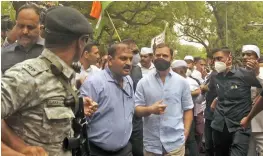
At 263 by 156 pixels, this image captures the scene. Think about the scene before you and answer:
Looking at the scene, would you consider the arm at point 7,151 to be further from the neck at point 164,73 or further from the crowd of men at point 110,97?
the neck at point 164,73

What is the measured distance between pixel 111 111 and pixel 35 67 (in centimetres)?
202

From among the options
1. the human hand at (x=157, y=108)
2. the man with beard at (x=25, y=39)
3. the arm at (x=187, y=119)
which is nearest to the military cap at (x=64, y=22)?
the man with beard at (x=25, y=39)

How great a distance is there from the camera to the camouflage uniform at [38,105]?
2266 millimetres

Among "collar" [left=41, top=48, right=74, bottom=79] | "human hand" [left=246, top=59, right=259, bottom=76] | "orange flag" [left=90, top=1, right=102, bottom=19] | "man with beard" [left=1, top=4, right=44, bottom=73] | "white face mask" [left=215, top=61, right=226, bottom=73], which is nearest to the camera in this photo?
"collar" [left=41, top=48, right=74, bottom=79]

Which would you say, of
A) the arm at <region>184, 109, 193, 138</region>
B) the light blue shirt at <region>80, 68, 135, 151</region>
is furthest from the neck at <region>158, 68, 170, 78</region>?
the light blue shirt at <region>80, 68, 135, 151</region>

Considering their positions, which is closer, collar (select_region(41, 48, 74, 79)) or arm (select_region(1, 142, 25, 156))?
arm (select_region(1, 142, 25, 156))

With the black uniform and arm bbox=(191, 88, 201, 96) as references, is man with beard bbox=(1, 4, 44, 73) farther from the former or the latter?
arm bbox=(191, 88, 201, 96)

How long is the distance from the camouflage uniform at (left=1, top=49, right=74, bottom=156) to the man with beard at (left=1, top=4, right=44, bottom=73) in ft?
4.04

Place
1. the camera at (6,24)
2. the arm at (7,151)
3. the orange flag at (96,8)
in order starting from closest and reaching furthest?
the arm at (7,151) < the camera at (6,24) < the orange flag at (96,8)

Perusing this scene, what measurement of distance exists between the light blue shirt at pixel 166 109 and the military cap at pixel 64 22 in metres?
2.71

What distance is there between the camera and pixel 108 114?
14.2 feet

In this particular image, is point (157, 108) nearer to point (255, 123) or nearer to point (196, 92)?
point (255, 123)

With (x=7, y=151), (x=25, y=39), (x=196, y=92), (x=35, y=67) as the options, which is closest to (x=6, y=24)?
(x=25, y=39)

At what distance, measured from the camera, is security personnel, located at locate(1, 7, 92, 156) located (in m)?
2.28
